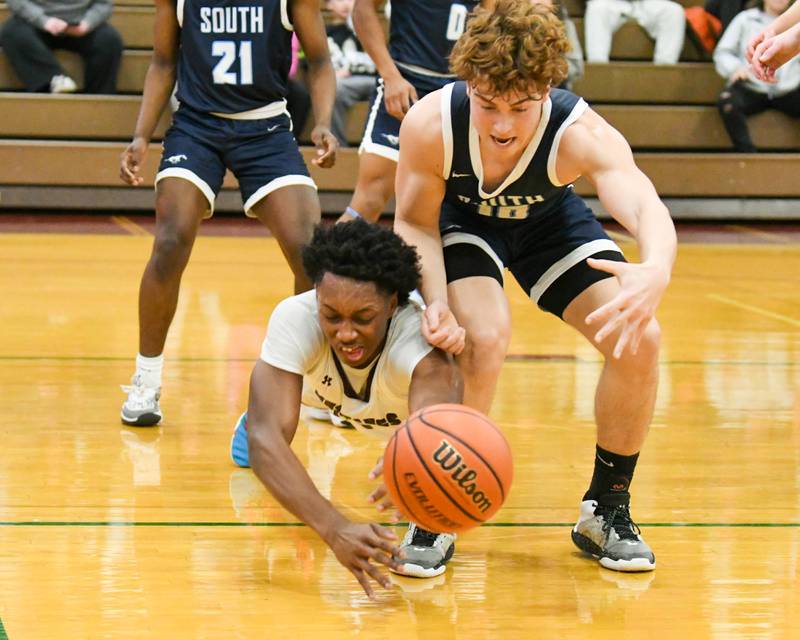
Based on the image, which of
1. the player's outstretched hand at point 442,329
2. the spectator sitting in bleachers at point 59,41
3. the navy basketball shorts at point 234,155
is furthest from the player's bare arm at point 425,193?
the spectator sitting in bleachers at point 59,41

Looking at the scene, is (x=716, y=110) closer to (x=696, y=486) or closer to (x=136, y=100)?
(x=136, y=100)

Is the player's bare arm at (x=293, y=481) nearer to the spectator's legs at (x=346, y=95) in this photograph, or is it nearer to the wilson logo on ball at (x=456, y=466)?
the wilson logo on ball at (x=456, y=466)

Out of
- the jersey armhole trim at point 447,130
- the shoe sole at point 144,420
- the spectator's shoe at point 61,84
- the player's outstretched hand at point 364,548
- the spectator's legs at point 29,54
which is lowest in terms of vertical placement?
the spectator's shoe at point 61,84

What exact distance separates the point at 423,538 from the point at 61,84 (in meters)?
Result: 8.57

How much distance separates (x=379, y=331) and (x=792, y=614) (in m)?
1.24

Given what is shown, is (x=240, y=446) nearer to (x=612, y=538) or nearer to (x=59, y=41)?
(x=612, y=538)

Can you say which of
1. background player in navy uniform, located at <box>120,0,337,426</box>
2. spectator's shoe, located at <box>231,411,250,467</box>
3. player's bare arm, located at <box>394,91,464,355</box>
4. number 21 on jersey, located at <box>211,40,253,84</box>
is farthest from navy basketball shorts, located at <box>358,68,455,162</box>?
player's bare arm, located at <box>394,91,464,355</box>

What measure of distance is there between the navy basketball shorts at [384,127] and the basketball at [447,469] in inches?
102

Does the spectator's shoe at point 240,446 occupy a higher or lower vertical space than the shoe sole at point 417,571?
lower

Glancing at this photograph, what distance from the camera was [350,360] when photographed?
3.37 meters

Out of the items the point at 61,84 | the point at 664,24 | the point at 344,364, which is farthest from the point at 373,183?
the point at 664,24

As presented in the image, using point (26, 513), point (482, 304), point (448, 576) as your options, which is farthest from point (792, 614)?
point (26, 513)

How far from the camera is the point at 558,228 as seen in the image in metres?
3.75

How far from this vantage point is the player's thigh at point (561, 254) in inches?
144
